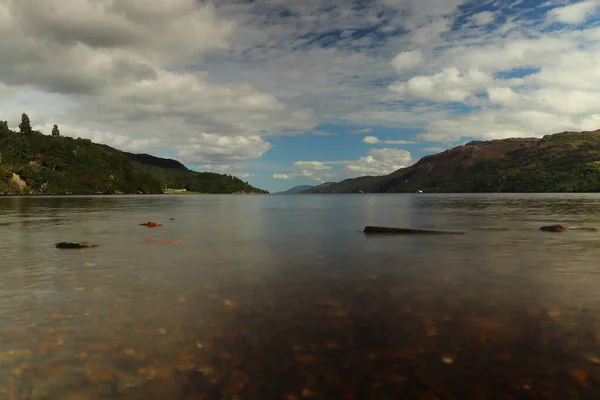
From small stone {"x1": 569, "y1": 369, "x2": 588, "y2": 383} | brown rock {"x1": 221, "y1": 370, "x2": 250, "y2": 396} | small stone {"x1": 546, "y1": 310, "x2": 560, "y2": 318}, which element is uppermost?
small stone {"x1": 546, "y1": 310, "x2": 560, "y2": 318}

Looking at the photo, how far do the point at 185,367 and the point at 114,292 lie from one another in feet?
33.1

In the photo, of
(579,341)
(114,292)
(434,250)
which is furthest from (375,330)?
(434,250)

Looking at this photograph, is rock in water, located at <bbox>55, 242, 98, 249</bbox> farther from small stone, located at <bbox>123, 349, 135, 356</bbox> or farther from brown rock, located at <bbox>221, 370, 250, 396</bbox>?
brown rock, located at <bbox>221, 370, 250, 396</bbox>

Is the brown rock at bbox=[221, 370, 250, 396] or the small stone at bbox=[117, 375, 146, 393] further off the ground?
the brown rock at bbox=[221, 370, 250, 396]

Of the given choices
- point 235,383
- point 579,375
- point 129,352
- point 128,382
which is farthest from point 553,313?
point 129,352

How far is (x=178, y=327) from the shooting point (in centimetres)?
1338

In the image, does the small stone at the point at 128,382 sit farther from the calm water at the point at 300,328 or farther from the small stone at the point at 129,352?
the small stone at the point at 129,352

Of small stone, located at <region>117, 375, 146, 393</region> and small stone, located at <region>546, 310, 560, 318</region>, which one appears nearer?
small stone, located at <region>117, 375, 146, 393</region>

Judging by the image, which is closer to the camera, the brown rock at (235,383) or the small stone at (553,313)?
the brown rock at (235,383)

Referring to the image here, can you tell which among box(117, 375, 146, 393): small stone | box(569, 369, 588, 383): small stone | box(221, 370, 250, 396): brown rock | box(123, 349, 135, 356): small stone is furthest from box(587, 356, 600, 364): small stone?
box(123, 349, 135, 356): small stone

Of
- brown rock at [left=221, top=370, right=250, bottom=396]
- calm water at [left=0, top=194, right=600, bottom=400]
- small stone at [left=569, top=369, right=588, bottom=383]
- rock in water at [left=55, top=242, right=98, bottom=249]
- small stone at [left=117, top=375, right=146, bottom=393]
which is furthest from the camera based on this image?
rock in water at [left=55, top=242, right=98, bottom=249]

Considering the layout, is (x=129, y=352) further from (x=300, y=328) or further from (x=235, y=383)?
(x=300, y=328)

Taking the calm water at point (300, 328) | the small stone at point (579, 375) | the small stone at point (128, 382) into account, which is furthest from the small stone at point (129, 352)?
the small stone at point (579, 375)

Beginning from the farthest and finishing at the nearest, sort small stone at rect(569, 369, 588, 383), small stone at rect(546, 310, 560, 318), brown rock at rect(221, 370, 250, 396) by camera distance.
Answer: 1. small stone at rect(546, 310, 560, 318)
2. small stone at rect(569, 369, 588, 383)
3. brown rock at rect(221, 370, 250, 396)
